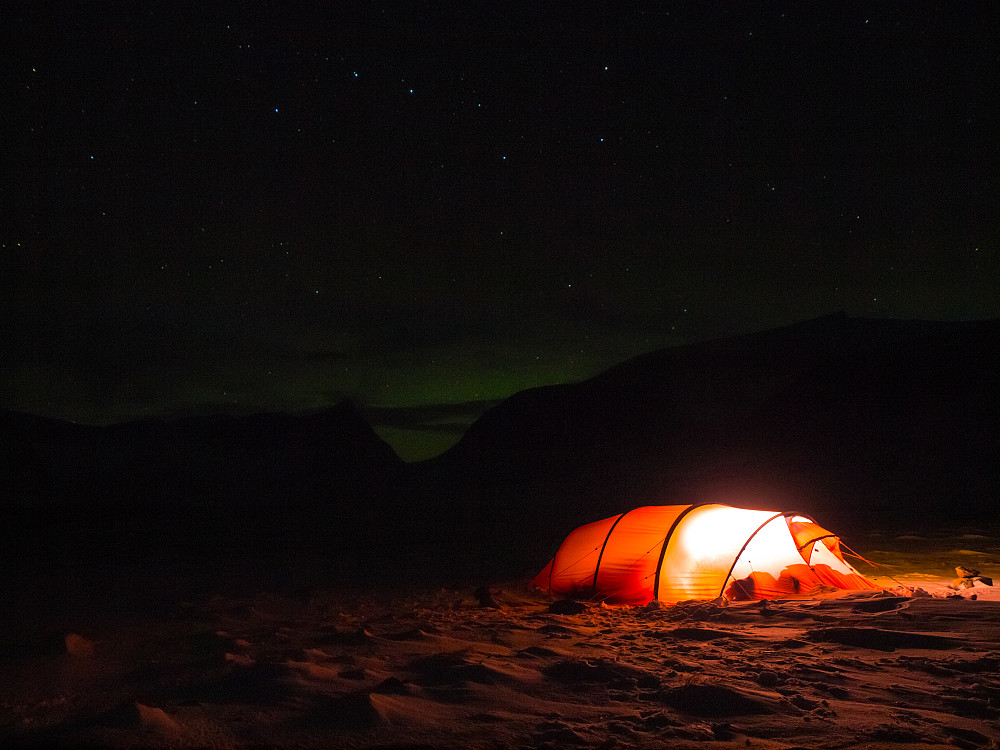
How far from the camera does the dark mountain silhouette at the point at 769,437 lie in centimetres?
3834

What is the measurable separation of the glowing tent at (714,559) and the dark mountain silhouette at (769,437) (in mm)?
11207

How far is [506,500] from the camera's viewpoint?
2046 inches

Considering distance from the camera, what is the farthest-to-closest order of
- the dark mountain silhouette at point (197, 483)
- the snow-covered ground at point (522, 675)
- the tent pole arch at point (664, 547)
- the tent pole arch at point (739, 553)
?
the dark mountain silhouette at point (197, 483), the tent pole arch at point (664, 547), the tent pole arch at point (739, 553), the snow-covered ground at point (522, 675)

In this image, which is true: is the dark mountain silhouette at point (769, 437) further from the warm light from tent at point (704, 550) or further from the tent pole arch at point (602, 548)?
the warm light from tent at point (704, 550)

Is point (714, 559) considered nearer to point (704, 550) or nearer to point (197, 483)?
point (704, 550)

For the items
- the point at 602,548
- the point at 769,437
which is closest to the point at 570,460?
the point at 769,437

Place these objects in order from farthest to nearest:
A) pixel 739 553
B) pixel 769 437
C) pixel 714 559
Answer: pixel 769 437
pixel 714 559
pixel 739 553

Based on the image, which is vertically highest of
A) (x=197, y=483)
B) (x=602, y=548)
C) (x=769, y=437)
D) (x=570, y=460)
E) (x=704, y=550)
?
(x=769, y=437)

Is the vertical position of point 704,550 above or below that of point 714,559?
above

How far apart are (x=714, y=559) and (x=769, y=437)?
52.8m

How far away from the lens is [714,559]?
10109 mm

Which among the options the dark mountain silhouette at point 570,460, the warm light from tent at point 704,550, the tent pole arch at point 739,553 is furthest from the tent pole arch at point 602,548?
the dark mountain silhouette at point 570,460

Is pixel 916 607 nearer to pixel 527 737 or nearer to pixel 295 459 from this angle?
pixel 527 737

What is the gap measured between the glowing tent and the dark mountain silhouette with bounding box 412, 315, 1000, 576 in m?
11.2
